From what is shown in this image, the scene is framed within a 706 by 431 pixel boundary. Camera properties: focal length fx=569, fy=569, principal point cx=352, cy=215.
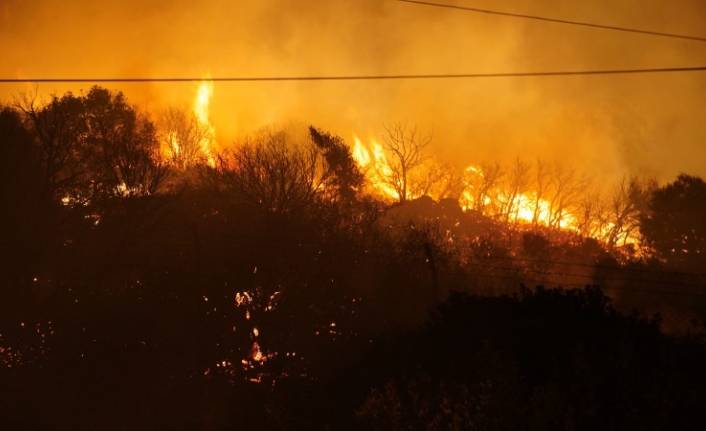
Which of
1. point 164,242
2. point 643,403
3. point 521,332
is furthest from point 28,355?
point 643,403

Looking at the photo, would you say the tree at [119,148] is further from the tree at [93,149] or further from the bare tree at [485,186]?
the bare tree at [485,186]

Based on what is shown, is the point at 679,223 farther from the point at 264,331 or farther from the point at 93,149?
the point at 93,149

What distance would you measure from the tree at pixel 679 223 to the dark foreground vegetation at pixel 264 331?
29334mm

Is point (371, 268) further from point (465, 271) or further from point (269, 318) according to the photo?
point (465, 271)

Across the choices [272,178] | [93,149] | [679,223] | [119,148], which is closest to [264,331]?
[272,178]

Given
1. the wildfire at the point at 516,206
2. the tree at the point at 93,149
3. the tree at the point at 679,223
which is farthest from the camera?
the wildfire at the point at 516,206

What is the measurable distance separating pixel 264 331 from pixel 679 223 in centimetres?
5513

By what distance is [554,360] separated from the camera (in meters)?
13.6

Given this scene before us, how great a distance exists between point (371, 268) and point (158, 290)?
39.6 ft

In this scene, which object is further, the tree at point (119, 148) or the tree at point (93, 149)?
the tree at point (119, 148)

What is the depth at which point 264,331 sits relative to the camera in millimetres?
24703

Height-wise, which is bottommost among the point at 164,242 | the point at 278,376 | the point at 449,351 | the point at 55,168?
the point at 278,376

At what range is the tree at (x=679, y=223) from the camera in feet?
199

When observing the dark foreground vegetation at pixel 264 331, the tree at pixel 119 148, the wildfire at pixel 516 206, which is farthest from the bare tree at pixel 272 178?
the wildfire at pixel 516 206
